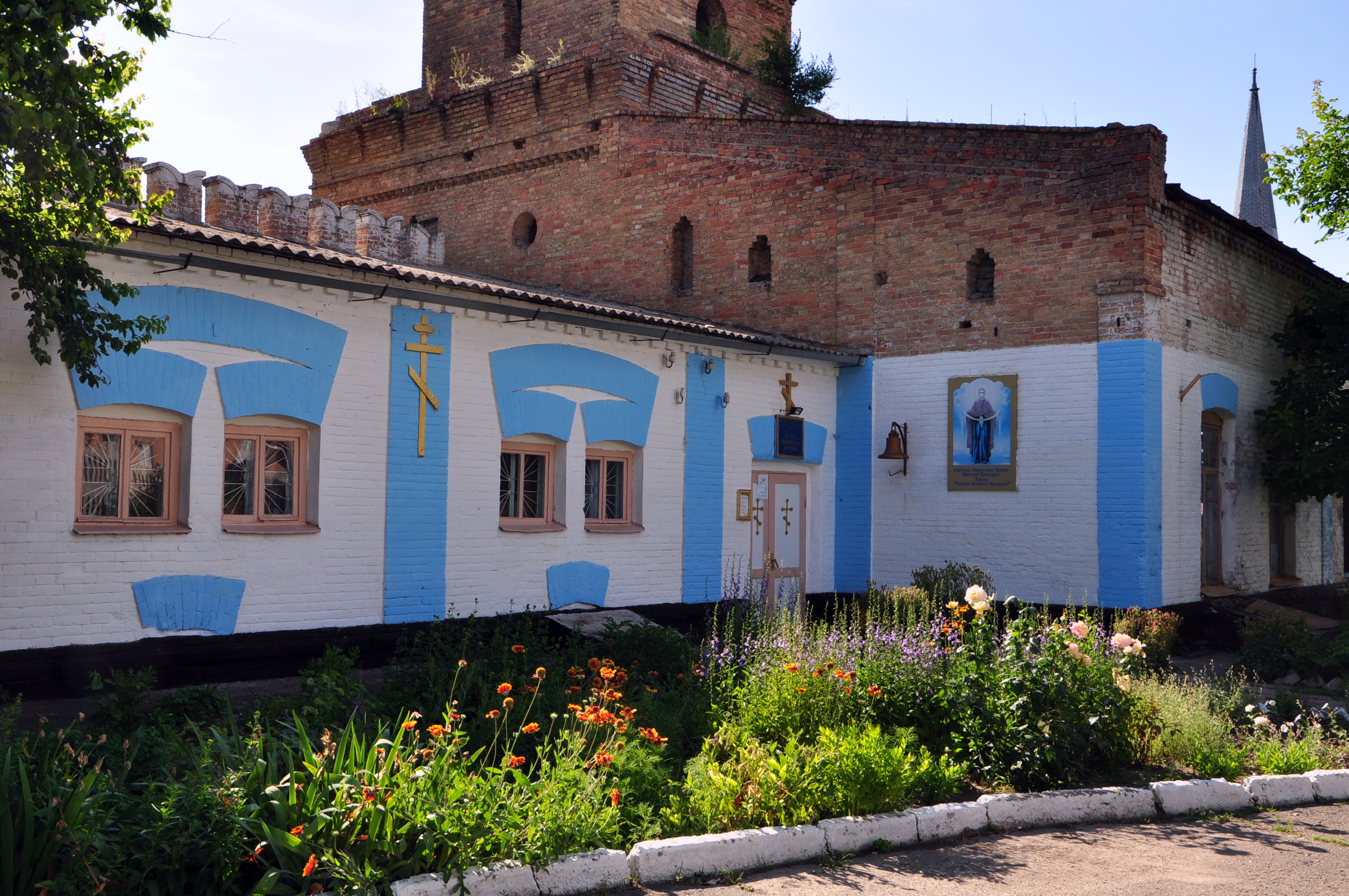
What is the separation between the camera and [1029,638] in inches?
292

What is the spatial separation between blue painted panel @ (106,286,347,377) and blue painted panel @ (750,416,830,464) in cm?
571

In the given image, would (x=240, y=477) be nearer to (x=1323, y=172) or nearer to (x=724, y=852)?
(x=724, y=852)

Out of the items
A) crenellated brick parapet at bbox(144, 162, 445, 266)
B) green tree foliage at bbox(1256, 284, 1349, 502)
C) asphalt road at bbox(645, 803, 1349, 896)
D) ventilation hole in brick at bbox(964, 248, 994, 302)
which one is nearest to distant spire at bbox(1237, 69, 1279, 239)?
green tree foliage at bbox(1256, 284, 1349, 502)

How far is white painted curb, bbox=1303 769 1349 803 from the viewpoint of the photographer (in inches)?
281

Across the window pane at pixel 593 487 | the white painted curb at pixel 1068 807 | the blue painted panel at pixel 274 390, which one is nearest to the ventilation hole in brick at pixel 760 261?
the window pane at pixel 593 487

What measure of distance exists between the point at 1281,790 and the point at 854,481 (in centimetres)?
808

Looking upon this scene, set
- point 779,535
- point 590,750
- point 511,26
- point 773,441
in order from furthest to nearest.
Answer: point 511,26, point 779,535, point 773,441, point 590,750

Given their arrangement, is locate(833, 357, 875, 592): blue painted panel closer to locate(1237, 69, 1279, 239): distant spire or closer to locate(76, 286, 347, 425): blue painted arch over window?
locate(76, 286, 347, 425): blue painted arch over window

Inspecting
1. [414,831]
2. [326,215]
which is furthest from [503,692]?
[326,215]

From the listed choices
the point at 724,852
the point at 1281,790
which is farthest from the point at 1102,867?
the point at 1281,790

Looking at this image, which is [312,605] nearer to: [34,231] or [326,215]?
[34,231]

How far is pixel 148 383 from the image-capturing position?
8.50 m

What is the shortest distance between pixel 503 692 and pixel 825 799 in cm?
185

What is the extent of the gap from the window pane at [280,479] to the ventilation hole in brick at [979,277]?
339 inches
